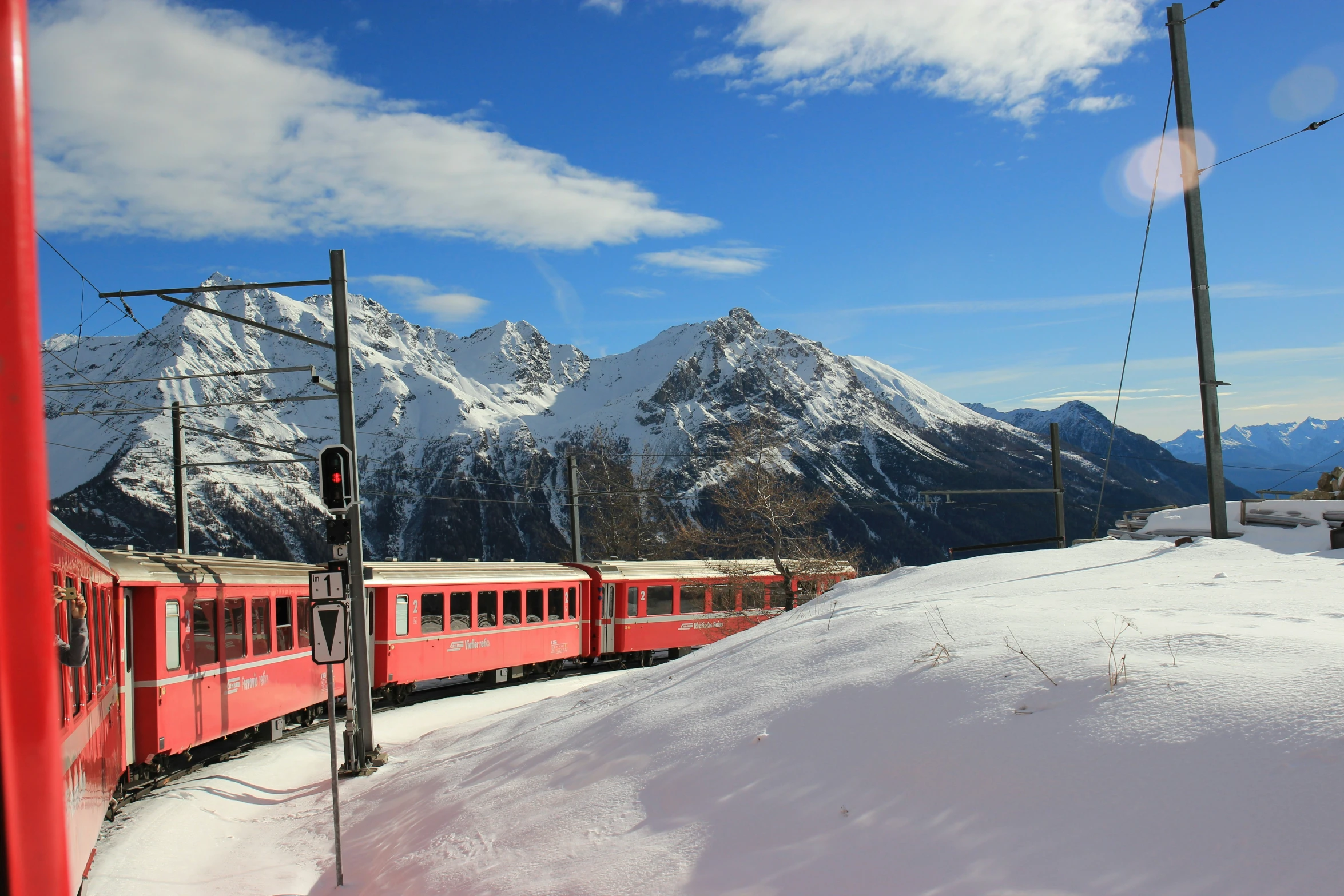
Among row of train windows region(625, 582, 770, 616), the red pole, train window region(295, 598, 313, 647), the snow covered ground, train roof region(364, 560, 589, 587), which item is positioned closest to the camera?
the red pole

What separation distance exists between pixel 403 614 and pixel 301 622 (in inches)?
119

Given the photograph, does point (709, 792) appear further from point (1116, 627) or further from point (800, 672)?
point (1116, 627)

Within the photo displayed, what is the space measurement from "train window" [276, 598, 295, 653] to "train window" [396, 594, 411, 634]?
3075 mm

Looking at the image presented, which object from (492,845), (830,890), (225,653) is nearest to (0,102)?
(830,890)

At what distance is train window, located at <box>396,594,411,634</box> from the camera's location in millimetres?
18516

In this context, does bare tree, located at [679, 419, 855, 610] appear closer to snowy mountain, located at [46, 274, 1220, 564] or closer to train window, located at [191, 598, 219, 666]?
train window, located at [191, 598, 219, 666]

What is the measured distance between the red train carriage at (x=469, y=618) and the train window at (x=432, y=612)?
0.02m

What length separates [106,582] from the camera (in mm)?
10180

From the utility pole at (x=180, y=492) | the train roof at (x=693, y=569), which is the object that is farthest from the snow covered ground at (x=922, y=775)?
the train roof at (x=693, y=569)

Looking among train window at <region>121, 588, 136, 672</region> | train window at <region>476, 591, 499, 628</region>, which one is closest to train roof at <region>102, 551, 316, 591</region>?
train window at <region>121, 588, 136, 672</region>

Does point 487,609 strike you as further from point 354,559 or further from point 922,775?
point 922,775

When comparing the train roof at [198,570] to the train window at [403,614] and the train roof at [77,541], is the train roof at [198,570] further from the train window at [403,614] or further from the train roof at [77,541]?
the train window at [403,614]

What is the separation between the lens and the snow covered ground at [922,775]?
4035 mm

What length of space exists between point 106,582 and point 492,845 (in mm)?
6481
